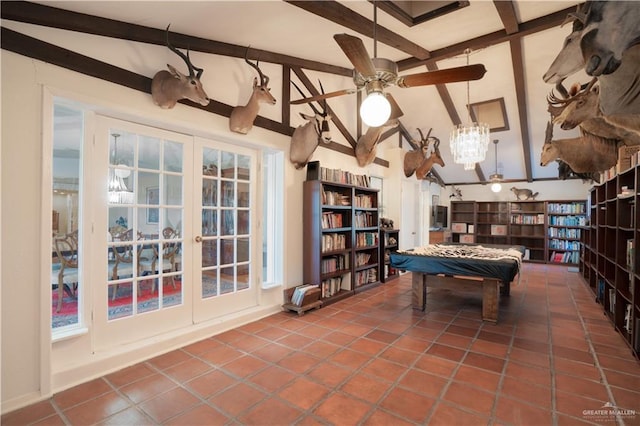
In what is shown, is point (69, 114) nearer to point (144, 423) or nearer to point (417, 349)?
point (144, 423)

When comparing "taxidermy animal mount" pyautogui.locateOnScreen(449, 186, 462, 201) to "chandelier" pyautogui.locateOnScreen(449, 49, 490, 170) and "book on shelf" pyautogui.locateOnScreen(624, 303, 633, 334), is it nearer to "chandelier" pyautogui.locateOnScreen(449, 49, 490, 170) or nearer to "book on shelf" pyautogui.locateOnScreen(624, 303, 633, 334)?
"chandelier" pyautogui.locateOnScreen(449, 49, 490, 170)

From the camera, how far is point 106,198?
2557 mm

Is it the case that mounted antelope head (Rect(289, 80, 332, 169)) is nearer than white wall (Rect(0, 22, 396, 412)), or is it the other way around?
white wall (Rect(0, 22, 396, 412))

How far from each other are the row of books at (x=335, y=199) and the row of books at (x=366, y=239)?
659 mm

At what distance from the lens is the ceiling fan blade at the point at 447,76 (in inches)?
86.0

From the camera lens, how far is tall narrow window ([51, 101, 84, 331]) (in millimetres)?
3100

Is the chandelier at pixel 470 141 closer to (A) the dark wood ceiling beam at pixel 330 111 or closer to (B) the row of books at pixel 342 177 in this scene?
(B) the row of books at pixel 342 177

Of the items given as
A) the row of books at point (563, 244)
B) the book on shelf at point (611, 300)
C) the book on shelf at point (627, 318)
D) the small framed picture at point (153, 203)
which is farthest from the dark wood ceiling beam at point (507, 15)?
the row of books at point (563, 244)

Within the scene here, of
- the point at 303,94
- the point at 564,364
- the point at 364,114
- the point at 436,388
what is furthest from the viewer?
the point at 303,94

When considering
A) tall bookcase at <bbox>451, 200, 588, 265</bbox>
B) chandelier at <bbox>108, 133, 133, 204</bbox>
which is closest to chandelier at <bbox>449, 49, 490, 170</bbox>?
chandelier at <bbox>108, 133, 133, 204</bbox>

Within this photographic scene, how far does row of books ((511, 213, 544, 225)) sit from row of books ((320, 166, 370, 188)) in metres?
6.04

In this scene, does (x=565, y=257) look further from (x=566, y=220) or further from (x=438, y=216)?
(x=438, y=216)

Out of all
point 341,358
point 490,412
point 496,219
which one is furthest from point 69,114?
point 496,219

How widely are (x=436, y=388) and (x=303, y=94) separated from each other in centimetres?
372
